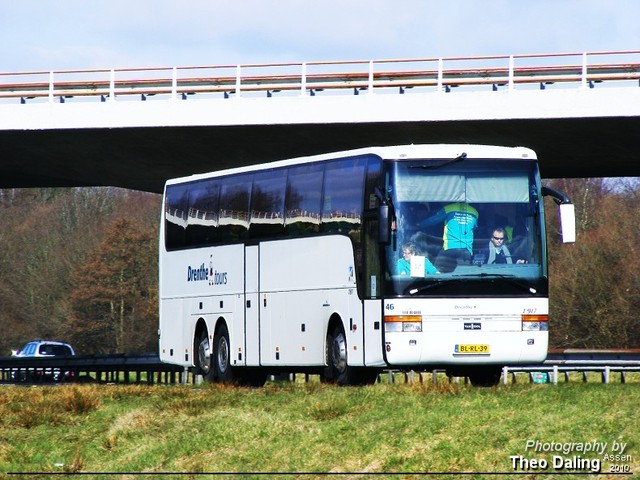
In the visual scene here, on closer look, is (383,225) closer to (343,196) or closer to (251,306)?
(343,196)

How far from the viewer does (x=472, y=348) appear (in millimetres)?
21203

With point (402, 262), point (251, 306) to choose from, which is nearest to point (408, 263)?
point (402, 262)

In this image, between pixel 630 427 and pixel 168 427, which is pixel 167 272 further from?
pixel 630 427

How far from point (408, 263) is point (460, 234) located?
0.87 meters

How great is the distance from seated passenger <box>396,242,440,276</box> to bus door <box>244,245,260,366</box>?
4.99 m

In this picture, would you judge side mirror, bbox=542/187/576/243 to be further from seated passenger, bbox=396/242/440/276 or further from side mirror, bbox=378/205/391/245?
side mirror, bbox=378/205/391/245

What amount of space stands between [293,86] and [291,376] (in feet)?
25.2

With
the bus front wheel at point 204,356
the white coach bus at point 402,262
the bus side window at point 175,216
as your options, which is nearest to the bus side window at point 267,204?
the white coach bus at point 402,262

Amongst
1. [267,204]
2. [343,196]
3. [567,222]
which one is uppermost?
[267,204]

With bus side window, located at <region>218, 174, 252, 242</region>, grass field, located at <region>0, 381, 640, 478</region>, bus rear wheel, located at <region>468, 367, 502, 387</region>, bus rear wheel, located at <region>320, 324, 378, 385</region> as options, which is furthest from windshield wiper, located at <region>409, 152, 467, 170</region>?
bus side window, located at <region>218, 174, 252, 242</region>

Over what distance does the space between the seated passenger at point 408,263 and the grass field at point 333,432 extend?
2081 mm

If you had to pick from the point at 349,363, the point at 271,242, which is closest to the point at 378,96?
the point at 271,242

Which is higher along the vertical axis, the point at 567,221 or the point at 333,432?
the point at 567,221

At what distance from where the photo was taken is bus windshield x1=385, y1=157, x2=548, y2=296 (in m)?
21.1
